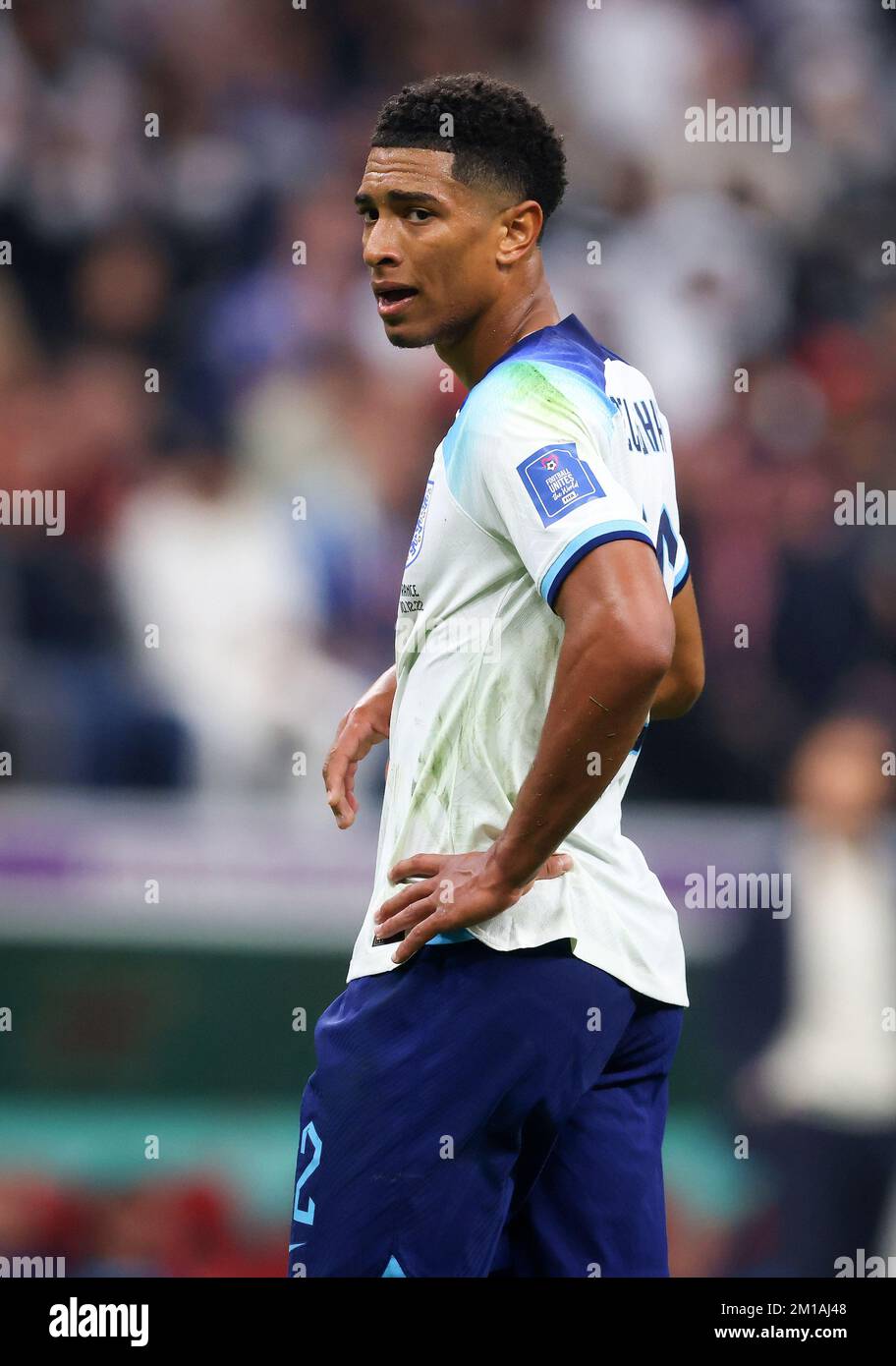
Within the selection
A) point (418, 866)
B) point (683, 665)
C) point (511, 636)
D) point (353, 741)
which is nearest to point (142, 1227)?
point (353, 741)

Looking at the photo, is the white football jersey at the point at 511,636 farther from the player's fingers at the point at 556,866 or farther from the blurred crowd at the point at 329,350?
the blurred crowd at the point at 329,350

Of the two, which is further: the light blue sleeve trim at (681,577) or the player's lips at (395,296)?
the light blue sleeve trim at (681,577)

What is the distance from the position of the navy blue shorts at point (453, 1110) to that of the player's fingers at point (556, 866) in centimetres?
8

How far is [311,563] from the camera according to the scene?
17.3ft

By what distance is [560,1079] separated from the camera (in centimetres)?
216

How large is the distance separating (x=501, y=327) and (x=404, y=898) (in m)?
0.74

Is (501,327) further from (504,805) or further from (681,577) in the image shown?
(504,805)

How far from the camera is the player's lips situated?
7.40 ft

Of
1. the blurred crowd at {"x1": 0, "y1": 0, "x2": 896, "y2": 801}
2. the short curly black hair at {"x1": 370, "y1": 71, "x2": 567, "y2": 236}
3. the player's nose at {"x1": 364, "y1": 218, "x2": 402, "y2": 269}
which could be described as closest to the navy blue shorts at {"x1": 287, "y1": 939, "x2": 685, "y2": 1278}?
the player's nose at {"x1": 364, "y1": 218, "x2": 402, "y2": 269}

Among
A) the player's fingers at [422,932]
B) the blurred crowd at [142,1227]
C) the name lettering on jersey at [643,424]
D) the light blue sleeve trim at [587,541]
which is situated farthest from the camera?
the blurred crowd at [142,1227]

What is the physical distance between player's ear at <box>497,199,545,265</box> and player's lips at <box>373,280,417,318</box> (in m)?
0.13

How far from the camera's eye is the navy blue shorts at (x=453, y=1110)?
2.12 m

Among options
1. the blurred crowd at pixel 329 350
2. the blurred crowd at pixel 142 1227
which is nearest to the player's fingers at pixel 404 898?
the blurred crowd at pixel 142 1227
